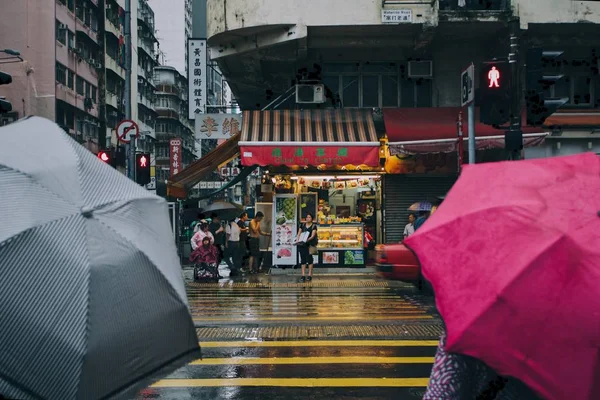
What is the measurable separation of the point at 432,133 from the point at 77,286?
17.0 m

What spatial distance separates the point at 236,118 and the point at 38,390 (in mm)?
18695

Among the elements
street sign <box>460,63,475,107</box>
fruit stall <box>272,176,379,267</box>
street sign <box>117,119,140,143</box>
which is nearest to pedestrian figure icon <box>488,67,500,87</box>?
street sign <box>460,63,475,107</box>

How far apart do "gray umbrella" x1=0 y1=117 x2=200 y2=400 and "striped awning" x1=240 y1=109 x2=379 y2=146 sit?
15664 millimetres

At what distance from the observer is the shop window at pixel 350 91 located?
20.7m

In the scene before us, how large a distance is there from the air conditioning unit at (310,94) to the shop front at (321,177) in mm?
432

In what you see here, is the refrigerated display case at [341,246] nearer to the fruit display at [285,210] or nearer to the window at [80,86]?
the fruit display at [285,210]

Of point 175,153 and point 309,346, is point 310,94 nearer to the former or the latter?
point 309,346

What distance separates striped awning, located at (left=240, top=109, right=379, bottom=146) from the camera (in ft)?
61.1

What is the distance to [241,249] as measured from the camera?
2116cm

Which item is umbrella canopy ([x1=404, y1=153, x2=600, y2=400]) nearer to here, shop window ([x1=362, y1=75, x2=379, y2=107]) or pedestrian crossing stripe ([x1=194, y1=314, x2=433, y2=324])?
pedestrian crossing stripe ([x1=194, y1=314, x2=433, y2=324])

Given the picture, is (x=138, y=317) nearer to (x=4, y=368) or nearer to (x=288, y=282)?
(x=4, y=368)

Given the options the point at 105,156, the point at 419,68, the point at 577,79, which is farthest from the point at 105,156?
the point at 577,79

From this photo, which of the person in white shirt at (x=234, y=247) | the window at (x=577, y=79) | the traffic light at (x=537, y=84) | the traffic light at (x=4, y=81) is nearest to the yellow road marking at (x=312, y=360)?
the traffic light at (x=537, y=84)

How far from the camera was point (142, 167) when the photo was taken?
20.2 m
